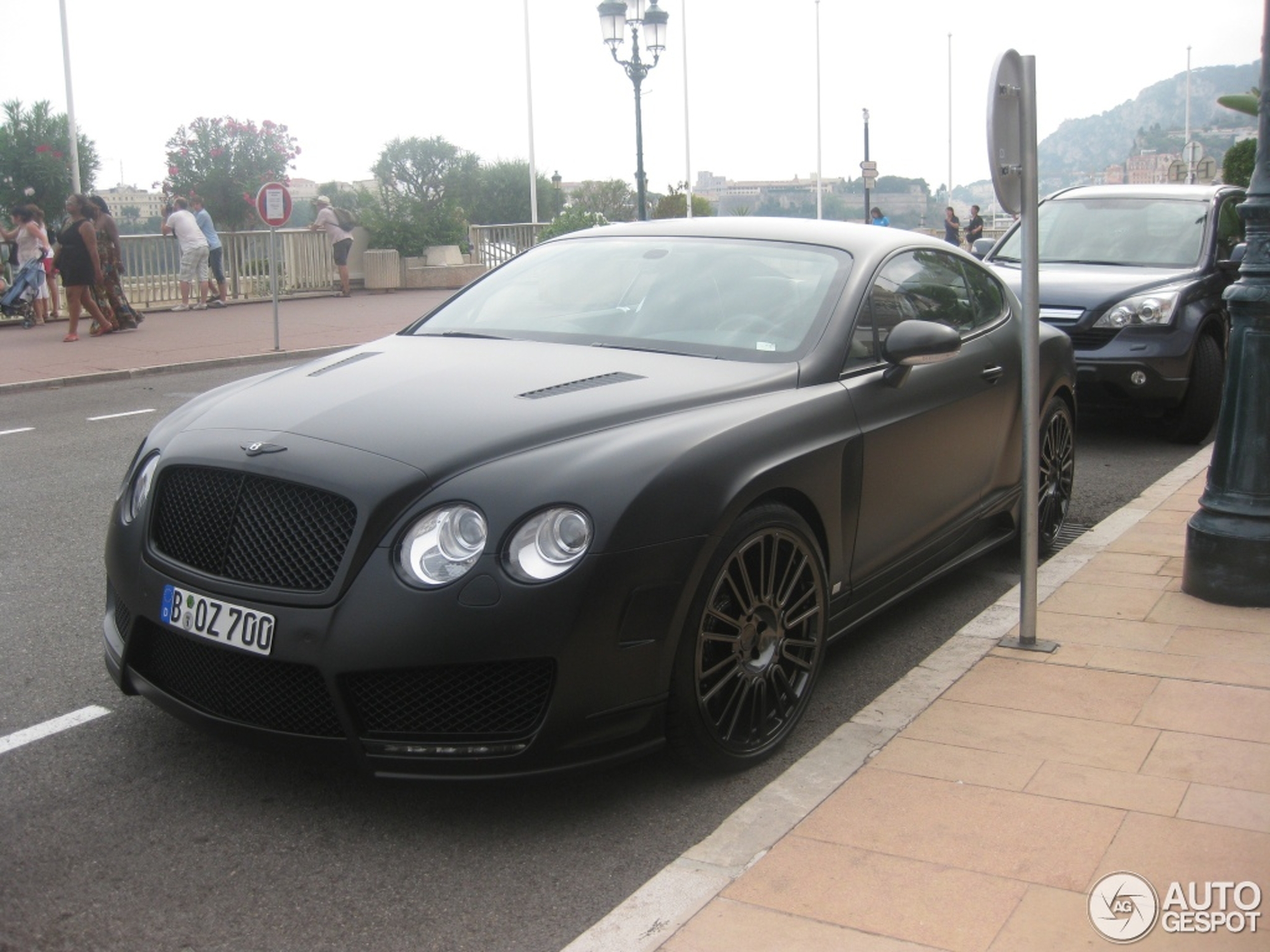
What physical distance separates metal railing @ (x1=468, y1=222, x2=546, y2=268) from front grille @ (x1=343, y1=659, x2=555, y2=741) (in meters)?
28.5

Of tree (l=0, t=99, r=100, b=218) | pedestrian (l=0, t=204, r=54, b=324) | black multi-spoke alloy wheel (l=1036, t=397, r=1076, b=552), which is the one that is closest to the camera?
black multi-spoke alloy wheel (l=1036, t=397, r=1076, b=552)

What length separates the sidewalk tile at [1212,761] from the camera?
3.66 metres

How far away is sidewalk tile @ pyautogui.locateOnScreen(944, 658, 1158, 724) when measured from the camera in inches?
167

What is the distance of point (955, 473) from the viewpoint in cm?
516

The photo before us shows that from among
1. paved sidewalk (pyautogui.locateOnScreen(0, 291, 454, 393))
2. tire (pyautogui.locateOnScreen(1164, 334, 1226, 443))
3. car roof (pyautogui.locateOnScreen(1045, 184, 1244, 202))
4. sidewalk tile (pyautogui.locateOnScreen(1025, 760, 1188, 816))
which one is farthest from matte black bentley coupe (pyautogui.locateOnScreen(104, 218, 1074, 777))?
paved sidewalk (pyautogui.locateOnScreen(0, 291, 454, 393))

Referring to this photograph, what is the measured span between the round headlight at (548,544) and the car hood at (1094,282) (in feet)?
21.0

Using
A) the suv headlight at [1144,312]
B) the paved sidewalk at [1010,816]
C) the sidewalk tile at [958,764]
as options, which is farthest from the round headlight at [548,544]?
the suv headlight at [1144,312]

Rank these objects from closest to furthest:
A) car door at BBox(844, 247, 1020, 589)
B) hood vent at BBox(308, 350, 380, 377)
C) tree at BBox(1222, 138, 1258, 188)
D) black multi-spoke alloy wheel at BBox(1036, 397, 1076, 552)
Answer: hood vent at BBox(308, 350, 380, 377) → car door at BBox(844, 247, 1020, 589) → black multi-spoke alloy wheel at BBox(1036, 397, 1076, 552) → tree at BBox(1222, 138, 1258, 188)

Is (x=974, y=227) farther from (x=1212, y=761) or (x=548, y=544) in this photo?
(x=548, y=544)

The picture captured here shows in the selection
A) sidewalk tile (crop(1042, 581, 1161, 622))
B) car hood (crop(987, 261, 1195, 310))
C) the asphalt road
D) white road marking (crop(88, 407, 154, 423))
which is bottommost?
the asphalt road

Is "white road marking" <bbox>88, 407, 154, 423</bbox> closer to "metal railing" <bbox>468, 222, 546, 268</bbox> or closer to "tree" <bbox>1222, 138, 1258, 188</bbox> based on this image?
"metal railing" <bbox>468, 222, 546, 268</bbox>

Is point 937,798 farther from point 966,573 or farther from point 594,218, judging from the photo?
point 594,218

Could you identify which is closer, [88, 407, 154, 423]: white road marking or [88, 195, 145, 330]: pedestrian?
[88, 407, 154, 423]: white road marking

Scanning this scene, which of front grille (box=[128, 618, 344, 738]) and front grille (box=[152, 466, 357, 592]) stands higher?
front grille (box=[152, 466, 357, 592])
